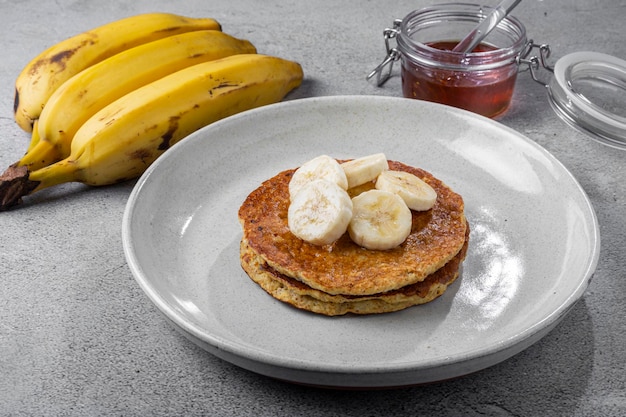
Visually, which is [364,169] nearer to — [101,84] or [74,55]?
[101,84]

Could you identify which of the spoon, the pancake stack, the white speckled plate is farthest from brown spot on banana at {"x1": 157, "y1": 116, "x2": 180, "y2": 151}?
the spoon

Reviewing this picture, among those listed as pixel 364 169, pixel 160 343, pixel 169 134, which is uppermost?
pixel 364 169

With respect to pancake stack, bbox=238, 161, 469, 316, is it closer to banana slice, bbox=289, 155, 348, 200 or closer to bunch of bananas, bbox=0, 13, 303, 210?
banana slice, bbox=289, 155, 348, 200

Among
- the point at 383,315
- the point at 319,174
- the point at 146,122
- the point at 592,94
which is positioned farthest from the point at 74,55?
the point at 592,94

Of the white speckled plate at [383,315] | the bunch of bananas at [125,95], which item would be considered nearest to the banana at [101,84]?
the bunch of bananas at [125,95]

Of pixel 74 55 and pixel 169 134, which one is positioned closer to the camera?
pixel 169 134

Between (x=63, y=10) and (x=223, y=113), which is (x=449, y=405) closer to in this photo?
(x=223, y=113)

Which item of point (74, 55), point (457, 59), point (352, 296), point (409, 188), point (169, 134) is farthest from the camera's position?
point (74, 55)
